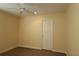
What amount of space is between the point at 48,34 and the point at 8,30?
710 mm

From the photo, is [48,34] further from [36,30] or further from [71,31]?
[71,31]

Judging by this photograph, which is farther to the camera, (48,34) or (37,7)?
(48,34)

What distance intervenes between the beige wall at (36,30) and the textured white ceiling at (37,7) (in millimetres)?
86

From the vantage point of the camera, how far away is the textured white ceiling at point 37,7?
167 centimetres

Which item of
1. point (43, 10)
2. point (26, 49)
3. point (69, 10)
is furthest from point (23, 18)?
point (69, 10)

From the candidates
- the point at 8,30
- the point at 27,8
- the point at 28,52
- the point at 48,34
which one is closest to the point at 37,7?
the point at 27,8

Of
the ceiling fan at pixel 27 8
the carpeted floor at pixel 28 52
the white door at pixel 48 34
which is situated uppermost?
the ceiling fan at pixel 27 8

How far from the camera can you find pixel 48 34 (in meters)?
1.89

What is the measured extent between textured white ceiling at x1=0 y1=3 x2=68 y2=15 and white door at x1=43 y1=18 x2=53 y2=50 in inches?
6.9

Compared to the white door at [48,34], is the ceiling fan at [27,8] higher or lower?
higher

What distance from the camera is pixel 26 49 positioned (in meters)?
1.83

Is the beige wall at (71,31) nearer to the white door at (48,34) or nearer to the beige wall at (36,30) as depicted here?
the beige wall at (36,30)

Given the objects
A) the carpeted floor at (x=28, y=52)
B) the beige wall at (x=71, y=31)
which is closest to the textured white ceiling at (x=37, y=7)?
the beige wall at (x=71, y=31)

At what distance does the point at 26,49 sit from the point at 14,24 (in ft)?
1.59
